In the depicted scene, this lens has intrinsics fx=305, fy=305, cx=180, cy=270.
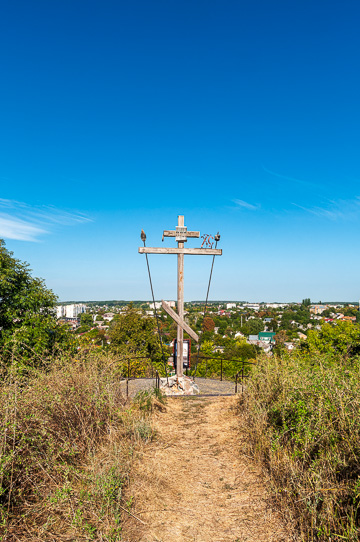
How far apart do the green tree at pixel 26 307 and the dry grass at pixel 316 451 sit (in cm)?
779

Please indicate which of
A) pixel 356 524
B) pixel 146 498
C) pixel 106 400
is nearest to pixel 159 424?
pixel 106 400

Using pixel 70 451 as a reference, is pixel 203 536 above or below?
below

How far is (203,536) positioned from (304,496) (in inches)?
39.3

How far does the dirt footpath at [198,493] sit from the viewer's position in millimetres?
2834

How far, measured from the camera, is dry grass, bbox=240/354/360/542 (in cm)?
252

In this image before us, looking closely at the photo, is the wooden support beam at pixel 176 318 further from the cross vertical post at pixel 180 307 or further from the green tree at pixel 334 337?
the green tree at pixel 334 337

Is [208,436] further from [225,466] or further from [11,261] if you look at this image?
[11,261]

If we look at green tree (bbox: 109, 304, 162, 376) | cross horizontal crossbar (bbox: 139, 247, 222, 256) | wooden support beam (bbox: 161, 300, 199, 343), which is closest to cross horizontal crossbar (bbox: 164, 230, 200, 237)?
cross horizontal crossbar (bbox: 139, 247, 222, 256)

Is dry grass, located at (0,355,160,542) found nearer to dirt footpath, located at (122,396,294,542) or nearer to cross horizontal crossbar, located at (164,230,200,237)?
dirt footpath, located at (122,396,294,542)

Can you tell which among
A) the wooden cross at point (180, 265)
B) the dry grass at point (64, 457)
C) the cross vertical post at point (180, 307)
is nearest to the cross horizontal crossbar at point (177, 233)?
the wooden cross at point (180, 265)

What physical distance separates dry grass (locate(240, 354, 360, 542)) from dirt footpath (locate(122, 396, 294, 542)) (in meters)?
0.27

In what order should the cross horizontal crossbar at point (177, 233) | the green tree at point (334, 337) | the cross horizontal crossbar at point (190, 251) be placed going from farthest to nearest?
1. the green tree at point (334, 337)
2. the cross horizontal crossbar at point (177, 233)
3. the cross horizontal crossbar at point (190, 251)

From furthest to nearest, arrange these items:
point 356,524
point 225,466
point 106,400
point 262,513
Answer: point 106,400 < point 225,466 < point 262,513 < point 356,524

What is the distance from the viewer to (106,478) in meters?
3.12
